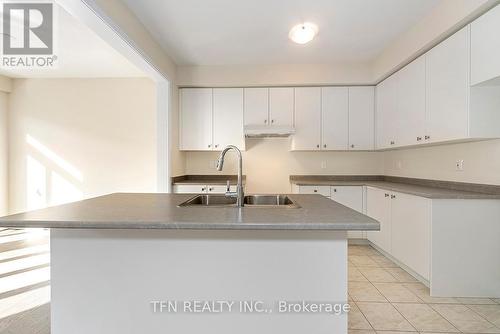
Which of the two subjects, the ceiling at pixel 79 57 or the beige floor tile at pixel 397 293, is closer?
the beige floor tile at pixel 397 293

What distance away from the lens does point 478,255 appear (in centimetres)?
229

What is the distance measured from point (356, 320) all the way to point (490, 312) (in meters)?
1.08

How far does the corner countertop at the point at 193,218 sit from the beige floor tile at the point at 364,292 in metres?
1.34

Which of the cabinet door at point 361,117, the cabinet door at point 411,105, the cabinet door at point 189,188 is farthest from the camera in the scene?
the cabinet door at point 361,117

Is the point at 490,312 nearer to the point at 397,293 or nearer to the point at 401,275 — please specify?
the point at 397,293

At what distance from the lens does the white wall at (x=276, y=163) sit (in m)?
4.34

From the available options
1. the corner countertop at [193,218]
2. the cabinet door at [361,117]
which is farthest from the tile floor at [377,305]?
the cabinet door at [361,117]

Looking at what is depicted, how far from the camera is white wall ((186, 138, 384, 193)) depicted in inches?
171

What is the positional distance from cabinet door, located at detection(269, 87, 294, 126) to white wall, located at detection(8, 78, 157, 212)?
200 cm

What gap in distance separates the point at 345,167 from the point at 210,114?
225 cm

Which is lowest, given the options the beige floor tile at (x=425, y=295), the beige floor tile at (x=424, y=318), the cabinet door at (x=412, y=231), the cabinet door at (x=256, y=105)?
the beige floor tile at (x=424, y=318)

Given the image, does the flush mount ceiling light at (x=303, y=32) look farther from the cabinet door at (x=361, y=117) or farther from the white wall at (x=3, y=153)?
the white wall at (x=3, y=153)

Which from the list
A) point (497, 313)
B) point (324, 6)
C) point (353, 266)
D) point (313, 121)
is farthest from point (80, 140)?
point (497, 313)

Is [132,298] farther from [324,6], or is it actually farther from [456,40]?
[456,40]
